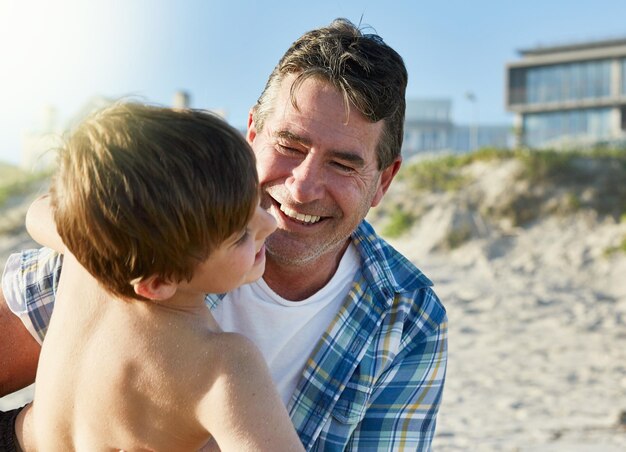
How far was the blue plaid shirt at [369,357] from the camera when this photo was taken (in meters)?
2.42

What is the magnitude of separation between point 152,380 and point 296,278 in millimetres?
A: 966

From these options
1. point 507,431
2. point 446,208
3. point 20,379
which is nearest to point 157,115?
point 20,379

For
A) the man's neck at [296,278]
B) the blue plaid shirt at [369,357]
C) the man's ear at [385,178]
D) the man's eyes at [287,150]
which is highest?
the man's eyes at [287,150]

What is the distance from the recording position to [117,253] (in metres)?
1.64

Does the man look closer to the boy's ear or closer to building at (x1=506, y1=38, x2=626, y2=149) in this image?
the boy's ear

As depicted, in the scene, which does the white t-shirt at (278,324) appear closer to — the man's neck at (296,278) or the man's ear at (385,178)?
the man's neck at (296,278)

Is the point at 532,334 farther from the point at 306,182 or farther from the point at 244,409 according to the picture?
the point at 244,409

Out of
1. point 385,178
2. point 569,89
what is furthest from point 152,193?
point 569,89

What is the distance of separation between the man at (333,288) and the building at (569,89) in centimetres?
3794

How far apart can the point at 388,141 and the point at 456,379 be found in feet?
17.9

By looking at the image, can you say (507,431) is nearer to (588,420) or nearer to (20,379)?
(588,420)

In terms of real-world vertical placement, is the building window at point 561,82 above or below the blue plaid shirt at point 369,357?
above

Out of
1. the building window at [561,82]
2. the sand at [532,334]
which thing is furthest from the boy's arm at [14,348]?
the building window at [561,82]

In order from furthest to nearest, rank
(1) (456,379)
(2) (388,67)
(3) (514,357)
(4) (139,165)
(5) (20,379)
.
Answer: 1. (3) (514,357)
2. (1) (456,379)
3. (2) (388,67)
4. (5) (20,379)
5. (4) (139,165)
